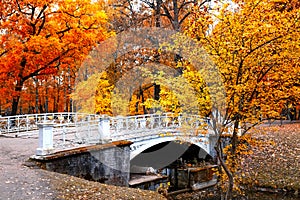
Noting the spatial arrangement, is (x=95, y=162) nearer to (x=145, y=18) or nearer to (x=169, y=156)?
(x=169, y=156)

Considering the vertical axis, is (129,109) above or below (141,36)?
below

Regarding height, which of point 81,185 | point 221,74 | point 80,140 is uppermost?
point 221,74

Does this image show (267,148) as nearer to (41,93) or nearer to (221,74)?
(221,74)

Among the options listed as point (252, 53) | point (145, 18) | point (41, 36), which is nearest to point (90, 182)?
point (252, 53)

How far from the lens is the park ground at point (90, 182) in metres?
6.30

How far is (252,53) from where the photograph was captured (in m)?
7.75

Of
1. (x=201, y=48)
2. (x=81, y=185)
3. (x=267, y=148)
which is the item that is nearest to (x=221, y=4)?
(x=201, y=48)

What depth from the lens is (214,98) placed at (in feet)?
26.5

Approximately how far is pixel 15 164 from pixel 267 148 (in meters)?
12.5

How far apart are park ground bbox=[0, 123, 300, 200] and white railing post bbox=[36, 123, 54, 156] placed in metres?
0.45

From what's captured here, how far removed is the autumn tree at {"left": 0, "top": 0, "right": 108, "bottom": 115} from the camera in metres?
16.1

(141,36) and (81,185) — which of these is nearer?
(81,185)

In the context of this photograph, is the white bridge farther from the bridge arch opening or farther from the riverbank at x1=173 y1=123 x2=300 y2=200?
the riverbank at x1=173 y1=123 x2=300 y2=200

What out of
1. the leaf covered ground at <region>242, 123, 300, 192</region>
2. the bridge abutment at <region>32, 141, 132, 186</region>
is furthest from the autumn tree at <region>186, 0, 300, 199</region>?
the leaf covered ground at <region>242, 123, 300, 192</region>
